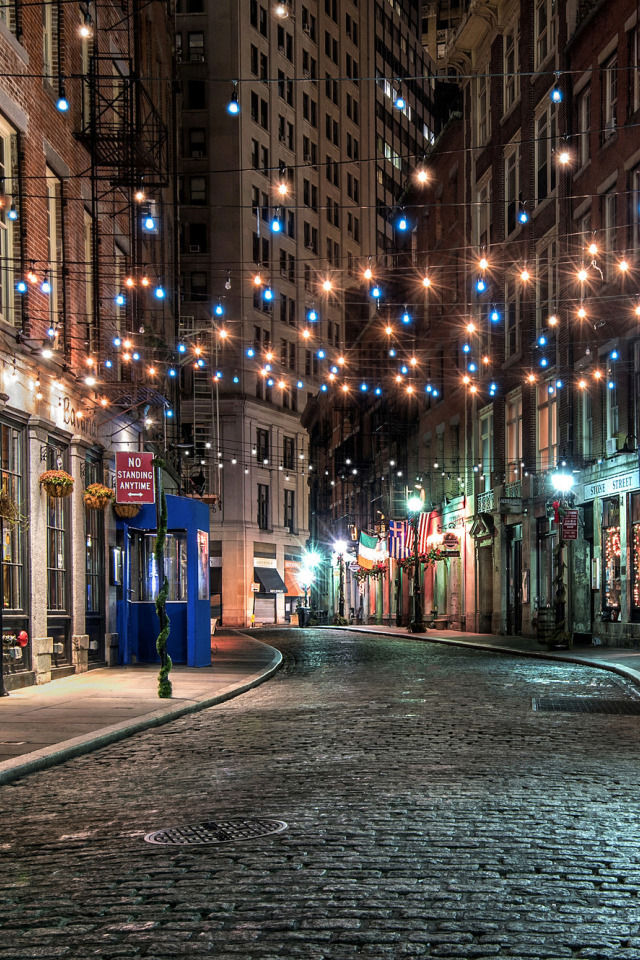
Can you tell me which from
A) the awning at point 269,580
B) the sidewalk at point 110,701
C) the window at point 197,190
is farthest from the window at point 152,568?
the window at point 197,190

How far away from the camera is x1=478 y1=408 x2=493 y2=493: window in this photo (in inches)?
1661

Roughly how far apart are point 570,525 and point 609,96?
1161 cm

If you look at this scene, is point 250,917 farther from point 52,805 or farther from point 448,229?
point 448,229

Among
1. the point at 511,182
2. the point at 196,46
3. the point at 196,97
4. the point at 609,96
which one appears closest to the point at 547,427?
the point at 511,182

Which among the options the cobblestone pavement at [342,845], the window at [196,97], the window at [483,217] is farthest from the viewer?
the window at [196,97]

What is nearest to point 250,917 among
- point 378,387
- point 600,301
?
point 600,301

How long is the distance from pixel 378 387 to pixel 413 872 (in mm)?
51758

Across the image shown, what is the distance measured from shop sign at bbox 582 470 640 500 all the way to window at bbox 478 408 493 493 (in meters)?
10.3

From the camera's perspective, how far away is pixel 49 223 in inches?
818

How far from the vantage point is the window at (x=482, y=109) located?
43031mm

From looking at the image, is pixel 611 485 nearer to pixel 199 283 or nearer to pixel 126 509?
pixel 126 509

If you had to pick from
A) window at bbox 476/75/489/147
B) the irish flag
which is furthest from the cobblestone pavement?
the irish flag

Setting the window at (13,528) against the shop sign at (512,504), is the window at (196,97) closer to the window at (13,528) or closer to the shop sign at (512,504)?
the shop sign at (512,504)

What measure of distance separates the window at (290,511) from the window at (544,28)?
1733 inches
